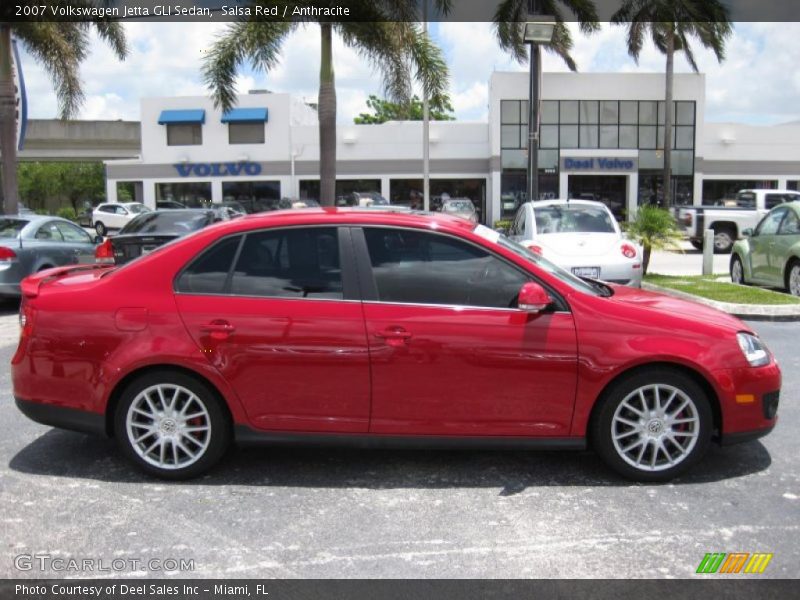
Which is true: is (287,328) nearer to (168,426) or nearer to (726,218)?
(168,426)

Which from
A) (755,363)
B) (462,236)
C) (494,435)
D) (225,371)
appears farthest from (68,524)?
(755,363)

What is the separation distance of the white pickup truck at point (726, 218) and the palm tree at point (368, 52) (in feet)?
29.3

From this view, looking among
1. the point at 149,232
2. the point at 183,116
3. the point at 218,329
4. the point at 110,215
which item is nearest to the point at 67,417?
the point at 218,329

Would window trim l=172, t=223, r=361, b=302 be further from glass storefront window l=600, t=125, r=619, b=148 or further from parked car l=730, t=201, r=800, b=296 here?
glass storefront window l=600, t=125, r=619, b=148

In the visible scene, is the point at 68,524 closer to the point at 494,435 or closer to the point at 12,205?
the point at 494,435

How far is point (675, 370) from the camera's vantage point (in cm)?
445

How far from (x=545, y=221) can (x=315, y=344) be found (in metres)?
7.91

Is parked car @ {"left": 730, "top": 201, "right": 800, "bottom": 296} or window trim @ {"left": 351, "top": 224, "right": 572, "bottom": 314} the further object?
parked car @ {"left": 730, "top": 201, "right": 800, "bottom": 296}

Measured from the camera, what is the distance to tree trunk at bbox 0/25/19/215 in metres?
18.6

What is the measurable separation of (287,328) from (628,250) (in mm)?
7357

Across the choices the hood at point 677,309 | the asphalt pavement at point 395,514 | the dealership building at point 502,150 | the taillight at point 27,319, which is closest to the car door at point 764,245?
the asphalt pavement at point 395,514

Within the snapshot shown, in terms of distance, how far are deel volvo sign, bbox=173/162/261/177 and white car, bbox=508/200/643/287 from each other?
98.5 ft

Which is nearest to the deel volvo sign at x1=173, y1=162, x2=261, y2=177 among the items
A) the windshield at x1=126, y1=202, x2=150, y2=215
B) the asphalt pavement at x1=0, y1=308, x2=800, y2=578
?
the windshield at x1=126, y1=202, x2=150, y2=215

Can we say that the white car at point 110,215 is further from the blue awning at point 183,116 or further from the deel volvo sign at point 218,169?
the blue awning at point 183,116
